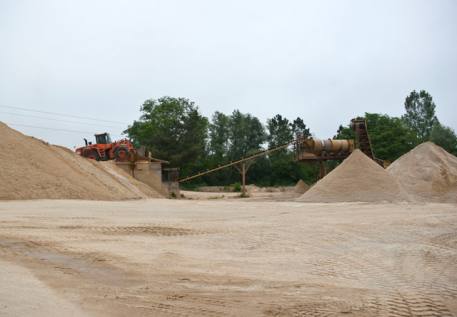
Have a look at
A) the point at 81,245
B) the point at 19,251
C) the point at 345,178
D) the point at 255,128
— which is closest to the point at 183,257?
the point at 81,245

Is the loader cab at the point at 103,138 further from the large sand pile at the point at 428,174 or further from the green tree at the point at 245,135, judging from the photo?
the green tree at the point at 245,135

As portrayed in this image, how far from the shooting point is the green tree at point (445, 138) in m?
50.6

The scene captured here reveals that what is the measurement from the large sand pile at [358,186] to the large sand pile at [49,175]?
32.5 ft

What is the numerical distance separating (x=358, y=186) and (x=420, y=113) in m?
65.8

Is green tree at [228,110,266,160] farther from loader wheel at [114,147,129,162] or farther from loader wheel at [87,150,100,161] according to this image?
loader wheel at [114,147,129,162]

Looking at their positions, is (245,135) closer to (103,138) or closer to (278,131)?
(278,131)

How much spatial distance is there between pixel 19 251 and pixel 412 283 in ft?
18.4

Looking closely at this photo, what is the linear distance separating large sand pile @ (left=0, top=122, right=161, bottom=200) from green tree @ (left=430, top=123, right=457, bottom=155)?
36.8 meters

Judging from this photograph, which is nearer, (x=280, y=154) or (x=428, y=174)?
(x=428, y=174)

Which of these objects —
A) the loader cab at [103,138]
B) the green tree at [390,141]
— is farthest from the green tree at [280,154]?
the loader cab at [103,138]

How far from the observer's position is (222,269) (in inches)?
250

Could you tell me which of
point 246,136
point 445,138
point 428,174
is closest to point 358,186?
point 428,174

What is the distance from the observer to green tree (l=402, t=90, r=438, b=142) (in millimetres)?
80938

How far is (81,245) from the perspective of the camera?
8.02m
